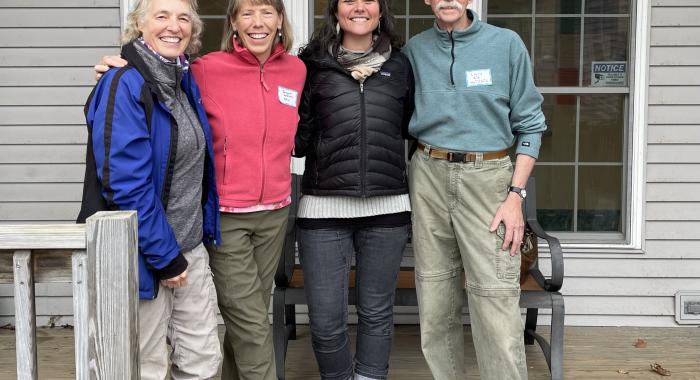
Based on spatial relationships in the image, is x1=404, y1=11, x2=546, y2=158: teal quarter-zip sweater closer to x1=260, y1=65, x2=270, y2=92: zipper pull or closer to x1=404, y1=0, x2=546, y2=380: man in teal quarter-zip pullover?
x1=404, y1=0, x2=546, y2=380: man in teal quarter-zip pullover

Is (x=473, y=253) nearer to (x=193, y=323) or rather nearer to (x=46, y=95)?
(x=193, y=323)

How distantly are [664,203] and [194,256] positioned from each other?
2912mm

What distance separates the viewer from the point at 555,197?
4.35m

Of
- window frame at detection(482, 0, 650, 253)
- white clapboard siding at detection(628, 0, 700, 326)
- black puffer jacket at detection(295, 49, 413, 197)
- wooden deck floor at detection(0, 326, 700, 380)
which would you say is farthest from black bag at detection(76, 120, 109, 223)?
white clapboard siding at detection(628, 0, 700, 326)

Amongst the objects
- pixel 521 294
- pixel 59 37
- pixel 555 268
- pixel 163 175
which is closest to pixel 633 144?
pixel 555 268

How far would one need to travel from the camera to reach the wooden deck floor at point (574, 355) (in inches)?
144

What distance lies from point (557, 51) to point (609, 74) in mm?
328

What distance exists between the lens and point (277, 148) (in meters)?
2.66

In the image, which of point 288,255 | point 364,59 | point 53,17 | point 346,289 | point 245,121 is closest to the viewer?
point 245,121

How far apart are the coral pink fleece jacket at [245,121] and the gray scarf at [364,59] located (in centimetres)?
26

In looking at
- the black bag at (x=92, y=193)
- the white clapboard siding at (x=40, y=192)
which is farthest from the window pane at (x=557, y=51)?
the black bag at (x=92, y=193)

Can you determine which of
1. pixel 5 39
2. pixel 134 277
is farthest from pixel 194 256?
pixel 5 39

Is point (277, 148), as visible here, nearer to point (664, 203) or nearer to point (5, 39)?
point (5, 39)

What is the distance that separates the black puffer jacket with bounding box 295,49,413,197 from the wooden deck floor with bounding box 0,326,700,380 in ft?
4.14
